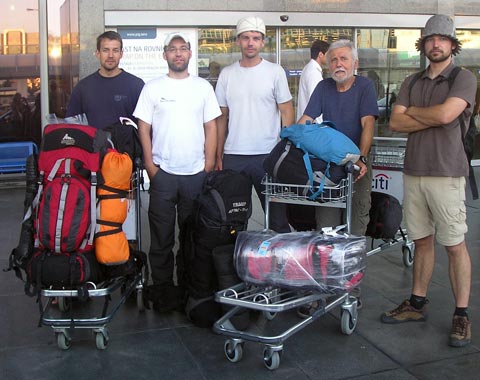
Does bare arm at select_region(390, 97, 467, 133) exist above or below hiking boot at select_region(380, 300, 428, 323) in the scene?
above

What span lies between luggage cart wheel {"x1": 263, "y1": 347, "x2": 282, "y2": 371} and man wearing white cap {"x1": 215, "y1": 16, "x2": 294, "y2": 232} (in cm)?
123

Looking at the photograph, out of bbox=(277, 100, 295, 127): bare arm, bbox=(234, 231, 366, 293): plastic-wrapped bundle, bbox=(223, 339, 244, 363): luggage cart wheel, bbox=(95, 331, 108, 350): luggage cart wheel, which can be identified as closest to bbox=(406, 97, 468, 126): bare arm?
bbox=(234, 231, 366, 293): plastic-wrapped bundle

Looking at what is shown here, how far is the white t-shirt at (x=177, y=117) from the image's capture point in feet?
14.4

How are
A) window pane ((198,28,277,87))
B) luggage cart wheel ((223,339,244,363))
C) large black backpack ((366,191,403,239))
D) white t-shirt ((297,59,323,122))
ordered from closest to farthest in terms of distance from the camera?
1. luggage cart wheel ((223,339,244,363))
2. large black backpack ((366,191,403,239))
3. white t-shirt ((297,59,323,122))
4. window pane ((198,28,277,87))

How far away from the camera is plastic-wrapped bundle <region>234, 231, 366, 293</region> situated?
3.66 meters

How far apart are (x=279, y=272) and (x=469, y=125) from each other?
5.22ft

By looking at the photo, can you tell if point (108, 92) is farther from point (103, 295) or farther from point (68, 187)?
point (103, 295)

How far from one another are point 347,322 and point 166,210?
4.91 ft

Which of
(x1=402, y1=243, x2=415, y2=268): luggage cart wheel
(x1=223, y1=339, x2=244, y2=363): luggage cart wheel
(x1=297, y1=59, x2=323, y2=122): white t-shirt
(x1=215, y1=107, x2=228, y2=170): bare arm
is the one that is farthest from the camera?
(x1=297, y1=59, x2=323, y2=122): white t-shirt

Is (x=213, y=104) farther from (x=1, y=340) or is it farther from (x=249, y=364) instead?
(x=1, y=340)

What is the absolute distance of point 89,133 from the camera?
13.1 ft

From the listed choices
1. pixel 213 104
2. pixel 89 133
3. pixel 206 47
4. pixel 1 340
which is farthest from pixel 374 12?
pixel 1 340

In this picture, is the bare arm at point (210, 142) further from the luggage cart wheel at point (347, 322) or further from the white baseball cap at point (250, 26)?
the luggage cart wheel at point (347, 322)

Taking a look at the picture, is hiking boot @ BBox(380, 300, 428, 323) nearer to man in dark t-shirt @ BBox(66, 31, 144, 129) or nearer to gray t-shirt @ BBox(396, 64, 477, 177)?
gray t-shirt @ BBox(396, 64, 477, 177)
